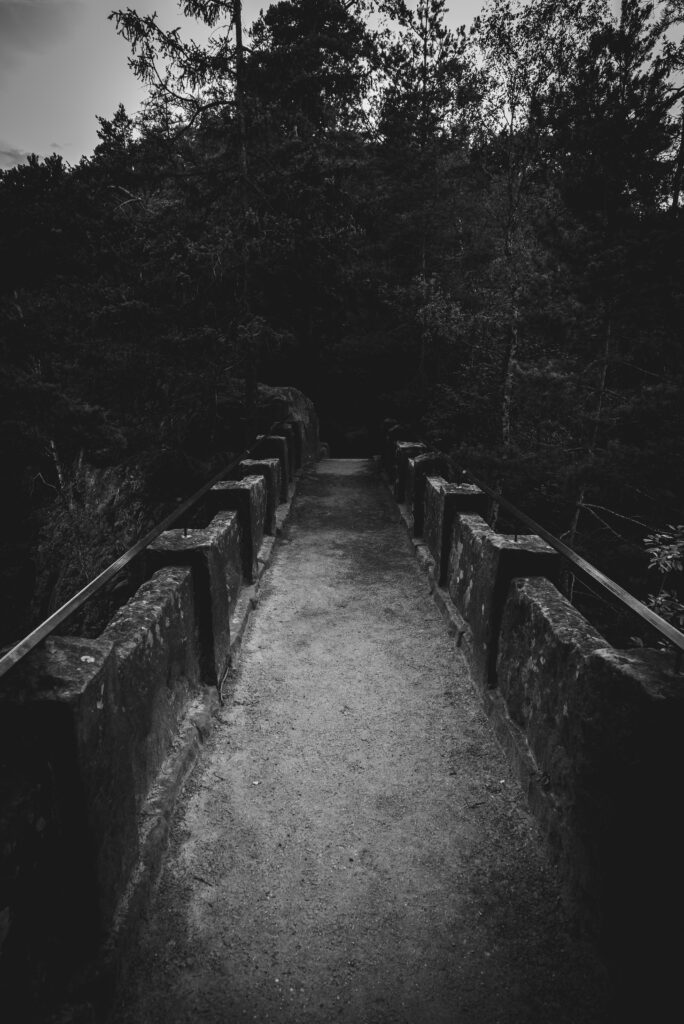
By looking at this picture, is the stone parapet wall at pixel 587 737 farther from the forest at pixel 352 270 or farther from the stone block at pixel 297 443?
the stone block at pixel 297 443

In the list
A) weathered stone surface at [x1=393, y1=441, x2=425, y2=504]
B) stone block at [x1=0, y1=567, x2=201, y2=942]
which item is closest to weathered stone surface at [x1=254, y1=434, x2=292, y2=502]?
weathered stone surface at [x1=393, y1=441, x2=425, y2=504]

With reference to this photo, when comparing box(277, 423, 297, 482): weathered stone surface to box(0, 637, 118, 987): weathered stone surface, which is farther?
box(277, 423, 297, 482): weathered stone surface

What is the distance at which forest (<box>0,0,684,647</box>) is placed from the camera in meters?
10.8

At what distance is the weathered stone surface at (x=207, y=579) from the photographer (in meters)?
3.70

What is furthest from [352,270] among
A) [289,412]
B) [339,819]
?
[339,819]

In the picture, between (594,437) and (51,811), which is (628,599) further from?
(594,437)

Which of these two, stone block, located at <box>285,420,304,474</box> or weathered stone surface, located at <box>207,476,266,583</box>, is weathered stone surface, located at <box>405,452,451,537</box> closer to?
weathered stone surface, located at <box>207,476,266,583</box>

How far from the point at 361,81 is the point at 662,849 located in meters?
16.8

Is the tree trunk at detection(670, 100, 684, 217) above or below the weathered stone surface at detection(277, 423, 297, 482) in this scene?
above

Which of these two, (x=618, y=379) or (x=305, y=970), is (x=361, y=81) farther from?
(x=305, y=970)

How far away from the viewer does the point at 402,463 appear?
874 cm

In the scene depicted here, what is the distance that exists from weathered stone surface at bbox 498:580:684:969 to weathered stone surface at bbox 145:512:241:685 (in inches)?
80.9

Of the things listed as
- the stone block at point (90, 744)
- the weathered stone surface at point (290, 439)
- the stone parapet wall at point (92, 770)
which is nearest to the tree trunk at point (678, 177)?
the weathered stone surface at point (290, 439)

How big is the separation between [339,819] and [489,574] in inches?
71.1
